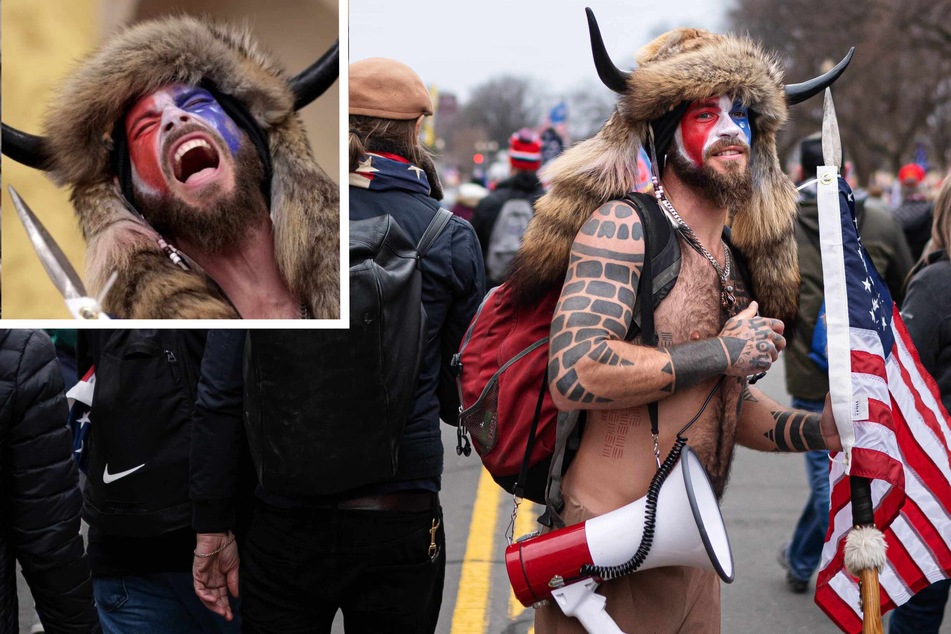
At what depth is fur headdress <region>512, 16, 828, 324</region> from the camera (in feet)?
8.48

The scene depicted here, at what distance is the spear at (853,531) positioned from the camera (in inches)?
98.5

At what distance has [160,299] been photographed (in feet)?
6.47

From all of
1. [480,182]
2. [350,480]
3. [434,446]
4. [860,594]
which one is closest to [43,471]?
[350,480]

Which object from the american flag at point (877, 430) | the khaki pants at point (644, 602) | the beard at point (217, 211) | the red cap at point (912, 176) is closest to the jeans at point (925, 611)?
the american flag at point (877, 430)

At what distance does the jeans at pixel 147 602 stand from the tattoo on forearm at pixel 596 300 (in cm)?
127

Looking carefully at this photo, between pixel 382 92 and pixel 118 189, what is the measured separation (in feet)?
3.50

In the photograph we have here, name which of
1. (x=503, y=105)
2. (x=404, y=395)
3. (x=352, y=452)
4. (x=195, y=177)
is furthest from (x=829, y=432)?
(x=503, y=105)

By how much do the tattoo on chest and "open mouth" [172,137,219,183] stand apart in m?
1.13

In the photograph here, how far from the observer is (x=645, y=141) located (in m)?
2.71

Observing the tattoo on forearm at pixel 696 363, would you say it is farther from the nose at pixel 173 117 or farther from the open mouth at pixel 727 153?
the nose at pixel 173 117

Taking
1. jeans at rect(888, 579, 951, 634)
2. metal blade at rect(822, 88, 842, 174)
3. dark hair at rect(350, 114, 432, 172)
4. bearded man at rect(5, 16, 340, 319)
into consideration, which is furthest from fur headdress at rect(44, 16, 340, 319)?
jeans at rect(888, 579, 951, 634)

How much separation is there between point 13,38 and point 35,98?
0.11 meters

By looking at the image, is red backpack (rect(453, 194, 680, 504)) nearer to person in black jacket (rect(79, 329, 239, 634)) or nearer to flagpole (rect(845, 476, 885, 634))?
flagpole (rect(845, 476, 885, 634))

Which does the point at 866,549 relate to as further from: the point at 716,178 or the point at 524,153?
the point at 524,153
